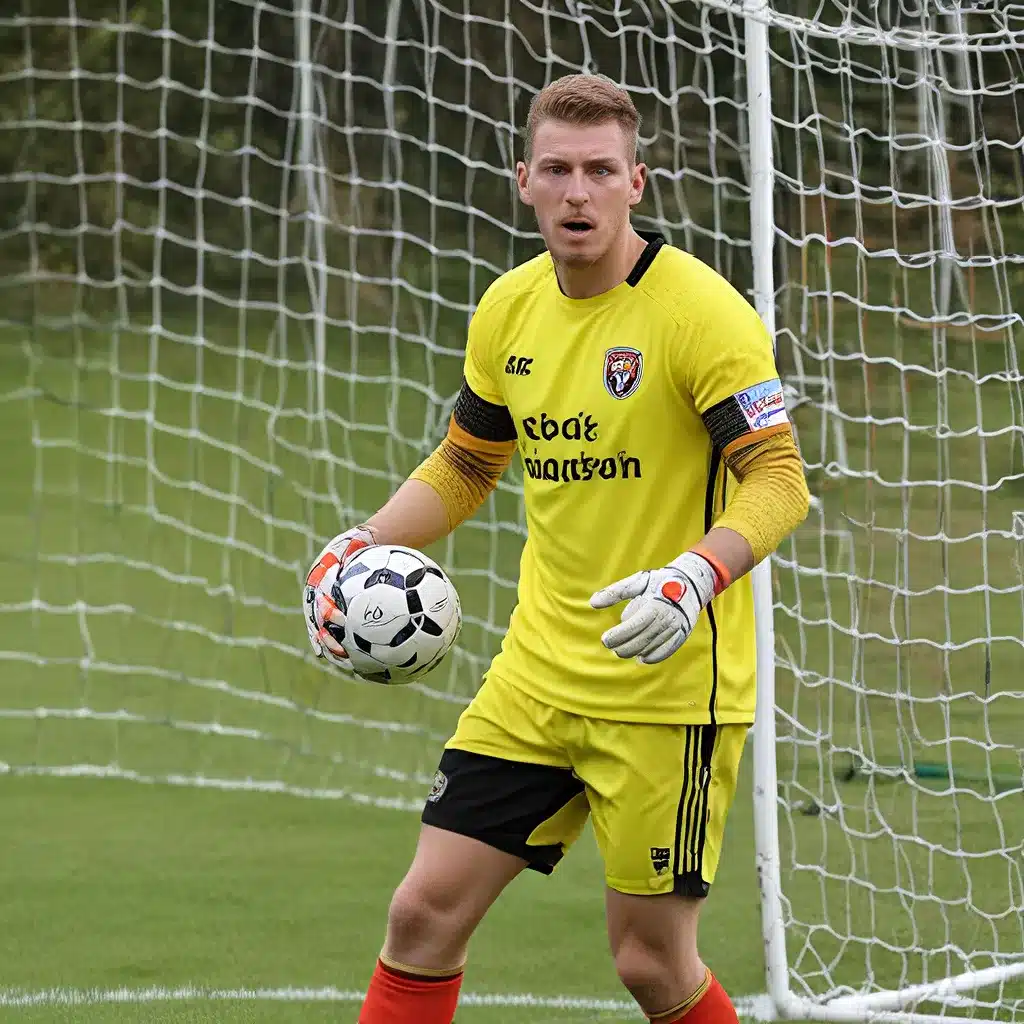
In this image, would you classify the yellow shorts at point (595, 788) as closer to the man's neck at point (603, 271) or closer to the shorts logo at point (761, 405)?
the shorts logo at point (761, 405)

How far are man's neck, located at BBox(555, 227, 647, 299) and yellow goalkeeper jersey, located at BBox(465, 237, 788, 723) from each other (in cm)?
2

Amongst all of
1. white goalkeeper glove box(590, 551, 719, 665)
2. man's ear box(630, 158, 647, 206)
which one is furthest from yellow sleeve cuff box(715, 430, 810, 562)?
man's ear box(630, 158, 647, 206)

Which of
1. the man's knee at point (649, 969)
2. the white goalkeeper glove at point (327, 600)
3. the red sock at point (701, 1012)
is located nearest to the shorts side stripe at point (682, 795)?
the man's knee at point (649, 969)

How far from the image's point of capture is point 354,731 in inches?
297

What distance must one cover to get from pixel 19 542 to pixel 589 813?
8.08m

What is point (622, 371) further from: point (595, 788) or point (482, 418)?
point (595, 788)

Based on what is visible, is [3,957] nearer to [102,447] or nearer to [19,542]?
[19,542]

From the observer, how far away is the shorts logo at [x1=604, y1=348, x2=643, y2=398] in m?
3.27

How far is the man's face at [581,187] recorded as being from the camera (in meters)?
3.21

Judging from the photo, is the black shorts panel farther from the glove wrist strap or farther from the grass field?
the grass field

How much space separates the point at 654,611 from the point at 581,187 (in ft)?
2.65

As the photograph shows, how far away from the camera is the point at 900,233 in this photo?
5973mm

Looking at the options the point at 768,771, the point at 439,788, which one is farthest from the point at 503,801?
the point at 768,771

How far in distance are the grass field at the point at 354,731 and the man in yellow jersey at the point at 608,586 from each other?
1165 millimetres
